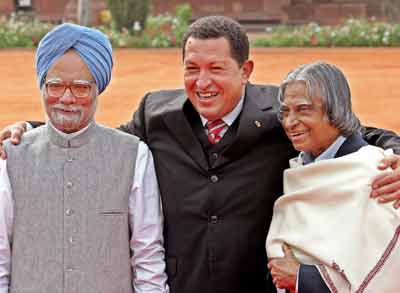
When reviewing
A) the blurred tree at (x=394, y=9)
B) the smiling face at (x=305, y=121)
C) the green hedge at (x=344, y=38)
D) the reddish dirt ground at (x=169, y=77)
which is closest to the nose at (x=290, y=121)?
the smiling face at (x=305, y=121)

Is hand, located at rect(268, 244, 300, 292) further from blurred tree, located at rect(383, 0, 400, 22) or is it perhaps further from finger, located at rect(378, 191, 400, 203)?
Answer: blurred tree, located at rect(383, 0, 400, 22)

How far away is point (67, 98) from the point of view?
293cm

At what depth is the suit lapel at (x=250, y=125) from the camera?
10.9ft

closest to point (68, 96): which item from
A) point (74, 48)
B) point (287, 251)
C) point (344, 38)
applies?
point (74, 48)

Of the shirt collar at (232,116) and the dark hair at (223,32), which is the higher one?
the dark hair at (223,32)

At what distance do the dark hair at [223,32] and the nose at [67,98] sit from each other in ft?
1.80

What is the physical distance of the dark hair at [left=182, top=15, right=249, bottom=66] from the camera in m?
3.21

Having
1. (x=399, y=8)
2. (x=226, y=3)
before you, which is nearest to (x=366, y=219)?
(x=399, y=8)

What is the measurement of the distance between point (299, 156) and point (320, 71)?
1.20ft

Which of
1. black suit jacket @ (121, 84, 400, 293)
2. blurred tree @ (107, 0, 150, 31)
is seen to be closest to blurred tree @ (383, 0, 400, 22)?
blurred tree @ (107, 0, 150, 31)

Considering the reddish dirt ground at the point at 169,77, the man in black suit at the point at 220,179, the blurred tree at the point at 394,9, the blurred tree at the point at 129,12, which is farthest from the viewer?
the blurred tree at the point at 394,9

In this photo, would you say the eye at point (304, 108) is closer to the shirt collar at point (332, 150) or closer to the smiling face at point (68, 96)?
the shirt collar at point (332, 150)

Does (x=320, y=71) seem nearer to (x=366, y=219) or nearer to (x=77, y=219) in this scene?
(x=366, y=219)

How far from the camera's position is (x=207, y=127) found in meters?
3.40
